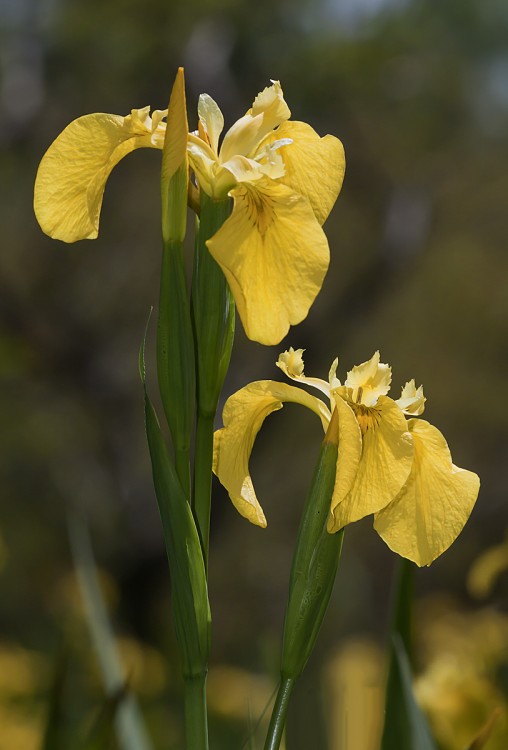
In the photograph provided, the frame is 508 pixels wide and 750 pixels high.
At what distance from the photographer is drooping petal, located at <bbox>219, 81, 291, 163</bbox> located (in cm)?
53

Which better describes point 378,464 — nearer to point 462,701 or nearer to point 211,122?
point 211,122

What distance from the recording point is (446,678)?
115cm

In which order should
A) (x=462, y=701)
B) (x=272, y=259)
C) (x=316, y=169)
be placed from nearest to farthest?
(x=272, y=259) → (x=316, y=169) → (x=462, y=701)

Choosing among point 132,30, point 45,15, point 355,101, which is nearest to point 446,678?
point 132,30

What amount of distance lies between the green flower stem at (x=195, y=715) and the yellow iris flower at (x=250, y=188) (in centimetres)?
19

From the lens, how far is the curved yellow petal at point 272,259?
17.3 inches

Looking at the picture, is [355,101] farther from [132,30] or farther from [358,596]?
[358,596]

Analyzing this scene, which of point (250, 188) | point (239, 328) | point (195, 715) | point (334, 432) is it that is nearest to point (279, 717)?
point (195, 715)

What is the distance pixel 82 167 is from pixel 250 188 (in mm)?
118

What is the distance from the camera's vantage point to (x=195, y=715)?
475 millimetres

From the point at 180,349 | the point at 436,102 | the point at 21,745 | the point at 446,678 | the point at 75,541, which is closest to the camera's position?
the point at 180,349

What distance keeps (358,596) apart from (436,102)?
9.07 feet

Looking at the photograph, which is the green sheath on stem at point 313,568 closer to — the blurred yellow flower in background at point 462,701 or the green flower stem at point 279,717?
the green flower stem at point 279,717

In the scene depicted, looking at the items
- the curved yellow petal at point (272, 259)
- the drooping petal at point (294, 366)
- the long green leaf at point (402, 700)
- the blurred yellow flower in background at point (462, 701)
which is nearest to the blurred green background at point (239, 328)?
the blurred yellow flower in background at point (462, 701)
